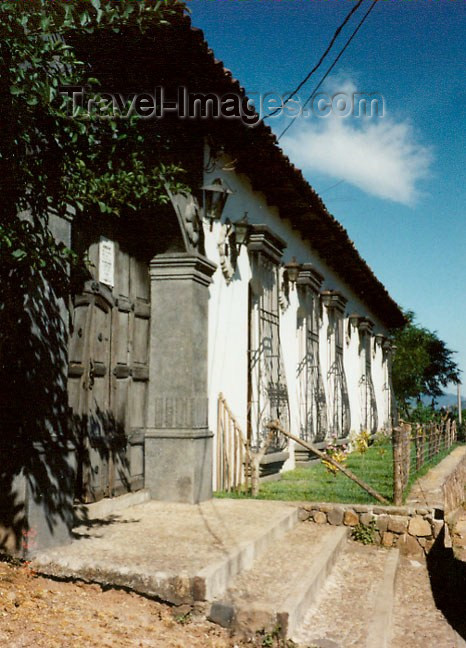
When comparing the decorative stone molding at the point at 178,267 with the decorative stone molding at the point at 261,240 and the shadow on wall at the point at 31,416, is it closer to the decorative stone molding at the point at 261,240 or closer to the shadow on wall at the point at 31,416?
the decorative stone molding at the point at 261,240

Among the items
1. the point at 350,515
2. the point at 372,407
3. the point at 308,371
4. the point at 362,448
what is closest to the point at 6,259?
the point at 350,515

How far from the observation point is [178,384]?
21.4 ft

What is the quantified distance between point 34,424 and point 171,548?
47.4 inches

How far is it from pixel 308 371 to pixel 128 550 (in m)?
A: 6.89

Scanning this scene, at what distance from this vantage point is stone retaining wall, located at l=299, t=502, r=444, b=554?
6.10m

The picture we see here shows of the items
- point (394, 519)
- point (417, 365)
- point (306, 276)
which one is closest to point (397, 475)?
point (394, 519)

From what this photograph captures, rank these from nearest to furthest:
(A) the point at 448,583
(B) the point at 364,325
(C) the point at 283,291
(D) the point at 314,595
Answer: (D) the point at 314,595 → (A) the point at 448,583 → (C) the point at 283,291 → (B) the point at 364,325

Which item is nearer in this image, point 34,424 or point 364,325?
point 34,424

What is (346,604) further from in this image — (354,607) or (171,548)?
(171,548)

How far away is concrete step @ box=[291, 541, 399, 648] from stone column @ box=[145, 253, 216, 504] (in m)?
1.61

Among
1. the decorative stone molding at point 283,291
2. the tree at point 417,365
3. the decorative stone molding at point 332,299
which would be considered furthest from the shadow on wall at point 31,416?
the tree at point 417,365

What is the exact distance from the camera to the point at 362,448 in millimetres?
Result: 8719

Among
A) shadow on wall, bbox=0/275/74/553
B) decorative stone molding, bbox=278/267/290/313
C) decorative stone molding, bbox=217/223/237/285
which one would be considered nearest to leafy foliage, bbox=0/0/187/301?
shadow on wall, bbox=0/275/74/553

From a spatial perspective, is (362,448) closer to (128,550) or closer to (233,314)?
(233,314)
